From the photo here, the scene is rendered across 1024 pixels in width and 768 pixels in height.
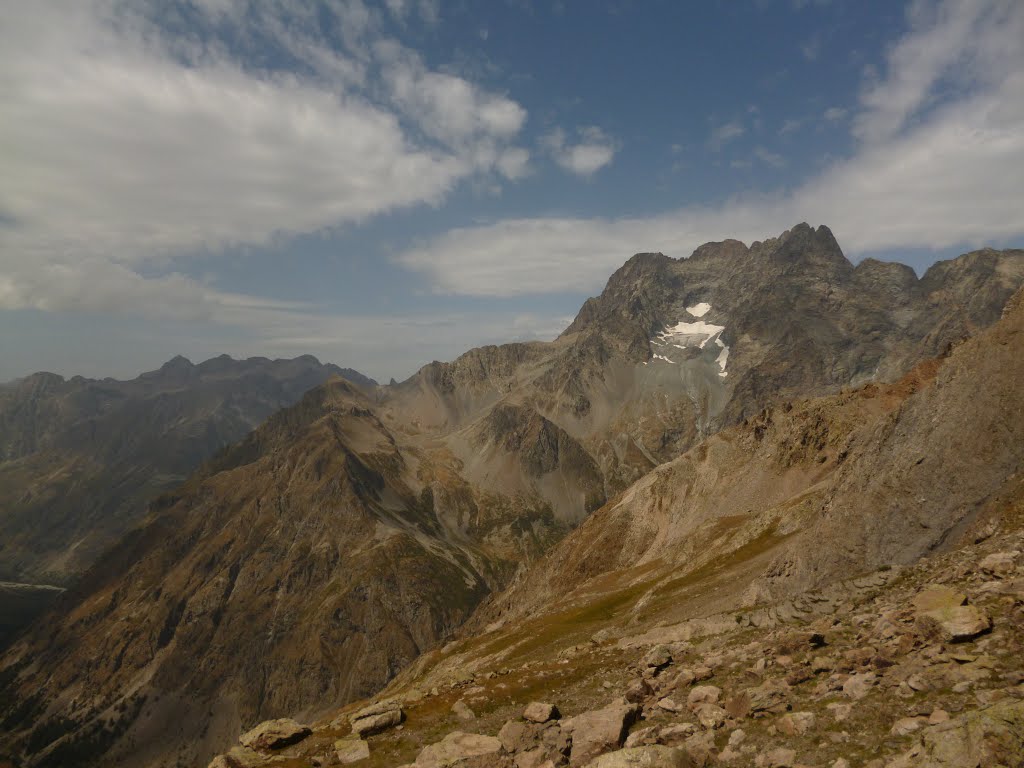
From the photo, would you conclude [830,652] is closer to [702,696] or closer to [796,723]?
[702,696]

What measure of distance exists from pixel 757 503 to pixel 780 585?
75565mm

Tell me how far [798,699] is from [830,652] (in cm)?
479

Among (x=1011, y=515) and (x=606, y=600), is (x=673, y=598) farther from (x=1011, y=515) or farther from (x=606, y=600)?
(x=1011, y=515)

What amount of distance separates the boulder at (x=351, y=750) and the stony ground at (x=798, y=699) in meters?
0.10

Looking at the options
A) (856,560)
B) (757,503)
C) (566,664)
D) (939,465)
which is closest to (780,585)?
(856,560)

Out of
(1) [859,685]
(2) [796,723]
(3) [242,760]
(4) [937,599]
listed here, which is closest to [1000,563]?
(4) [937,599]

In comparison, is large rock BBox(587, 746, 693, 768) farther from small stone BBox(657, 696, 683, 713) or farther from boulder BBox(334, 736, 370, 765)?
boulder BBox(334, 736, 370, 765)

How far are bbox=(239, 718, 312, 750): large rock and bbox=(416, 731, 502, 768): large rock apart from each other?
12776 mm

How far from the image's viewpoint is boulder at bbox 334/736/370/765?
3009 centimetres

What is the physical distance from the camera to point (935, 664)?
1992cm

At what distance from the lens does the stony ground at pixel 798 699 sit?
16812 millimetres

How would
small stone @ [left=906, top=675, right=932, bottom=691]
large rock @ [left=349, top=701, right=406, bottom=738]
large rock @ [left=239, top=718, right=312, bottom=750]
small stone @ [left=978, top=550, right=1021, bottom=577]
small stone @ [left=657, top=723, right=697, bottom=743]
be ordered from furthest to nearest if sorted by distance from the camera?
large rock @ [left=239, top=718, right=312, bottom=750] → large rock @ [left=349, top=701, right=406, bottom=738] → small stone @ [left=978, top=550, right=1021, bottom=577] → small stone @ [left=657, top=723, right=697, bottom=743] → small stone @ [left=906, top=675, right=932, bottom=691]

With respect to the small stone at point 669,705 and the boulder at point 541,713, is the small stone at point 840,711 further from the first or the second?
the boulder at point 541,713

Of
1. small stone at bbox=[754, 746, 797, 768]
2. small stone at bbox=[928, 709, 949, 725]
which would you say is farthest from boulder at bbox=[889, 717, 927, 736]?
small stone at bbox=[754, 746, 797, 768]
